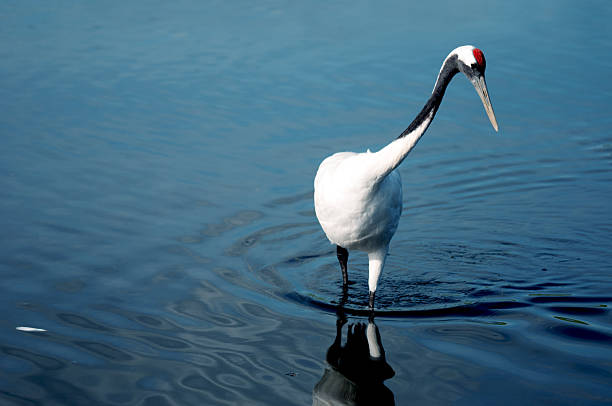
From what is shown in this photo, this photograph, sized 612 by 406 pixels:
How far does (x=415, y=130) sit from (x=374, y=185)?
Result: 68cm

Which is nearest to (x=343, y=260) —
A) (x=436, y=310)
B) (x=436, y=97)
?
(x=436, y=310)

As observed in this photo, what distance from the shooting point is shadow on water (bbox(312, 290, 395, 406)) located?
5902 millimetres

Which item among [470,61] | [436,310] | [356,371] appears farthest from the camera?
[436,310]

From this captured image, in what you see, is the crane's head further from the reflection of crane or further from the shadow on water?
the shadow on water

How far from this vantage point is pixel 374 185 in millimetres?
6809

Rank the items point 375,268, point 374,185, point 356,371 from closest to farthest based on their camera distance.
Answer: point 356,371
point 374,185
point 375,268

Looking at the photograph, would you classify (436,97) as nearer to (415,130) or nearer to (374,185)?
(415,130)

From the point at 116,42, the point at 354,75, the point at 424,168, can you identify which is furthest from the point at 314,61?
the point at 424,168

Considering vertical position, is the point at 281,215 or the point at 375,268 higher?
the point at 281,215

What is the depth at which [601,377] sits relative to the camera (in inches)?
239

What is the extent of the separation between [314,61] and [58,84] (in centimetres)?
463

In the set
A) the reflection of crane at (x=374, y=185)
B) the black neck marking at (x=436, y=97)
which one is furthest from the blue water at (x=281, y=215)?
the black neck marking at (x=436, y=97)

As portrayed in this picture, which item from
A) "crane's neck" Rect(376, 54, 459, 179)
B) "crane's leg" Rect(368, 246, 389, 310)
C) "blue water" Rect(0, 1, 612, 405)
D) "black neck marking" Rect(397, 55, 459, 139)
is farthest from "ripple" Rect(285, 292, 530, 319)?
"black neck marking" Rect(397, 55, 459, 139)

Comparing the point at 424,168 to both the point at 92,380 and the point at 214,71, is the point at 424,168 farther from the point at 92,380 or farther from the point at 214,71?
the point at 92,380
